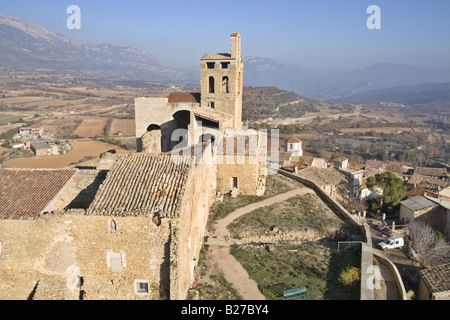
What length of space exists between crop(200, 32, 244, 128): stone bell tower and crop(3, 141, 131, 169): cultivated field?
29.7 metres

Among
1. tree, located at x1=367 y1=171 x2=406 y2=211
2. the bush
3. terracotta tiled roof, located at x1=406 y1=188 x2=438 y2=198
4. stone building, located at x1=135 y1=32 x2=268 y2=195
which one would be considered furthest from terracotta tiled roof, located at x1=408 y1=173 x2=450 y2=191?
the bush

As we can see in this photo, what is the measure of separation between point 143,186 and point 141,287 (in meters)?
3.52

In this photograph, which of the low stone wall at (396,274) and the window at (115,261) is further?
the low stone wall at (396,274)

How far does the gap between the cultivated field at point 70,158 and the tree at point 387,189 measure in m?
39.2

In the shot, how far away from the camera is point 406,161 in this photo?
79750 mm

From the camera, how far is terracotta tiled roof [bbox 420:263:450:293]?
1739 cm

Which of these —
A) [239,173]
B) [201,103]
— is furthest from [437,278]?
[201,103]

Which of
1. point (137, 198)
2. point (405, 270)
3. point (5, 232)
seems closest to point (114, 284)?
point (137, 198)

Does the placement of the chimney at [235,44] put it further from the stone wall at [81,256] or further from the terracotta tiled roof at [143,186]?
the stone wall at [81,256]

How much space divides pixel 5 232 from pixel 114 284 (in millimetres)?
4192

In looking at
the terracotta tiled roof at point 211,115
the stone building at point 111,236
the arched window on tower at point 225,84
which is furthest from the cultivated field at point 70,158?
the stone building at point 111,236

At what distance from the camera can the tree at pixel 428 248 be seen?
76.2 ft

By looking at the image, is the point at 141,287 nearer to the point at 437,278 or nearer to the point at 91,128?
the point at 437,278

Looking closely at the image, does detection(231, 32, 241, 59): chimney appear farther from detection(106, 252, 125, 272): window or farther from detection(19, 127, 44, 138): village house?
detection(19, 127, 44, 138): village house
